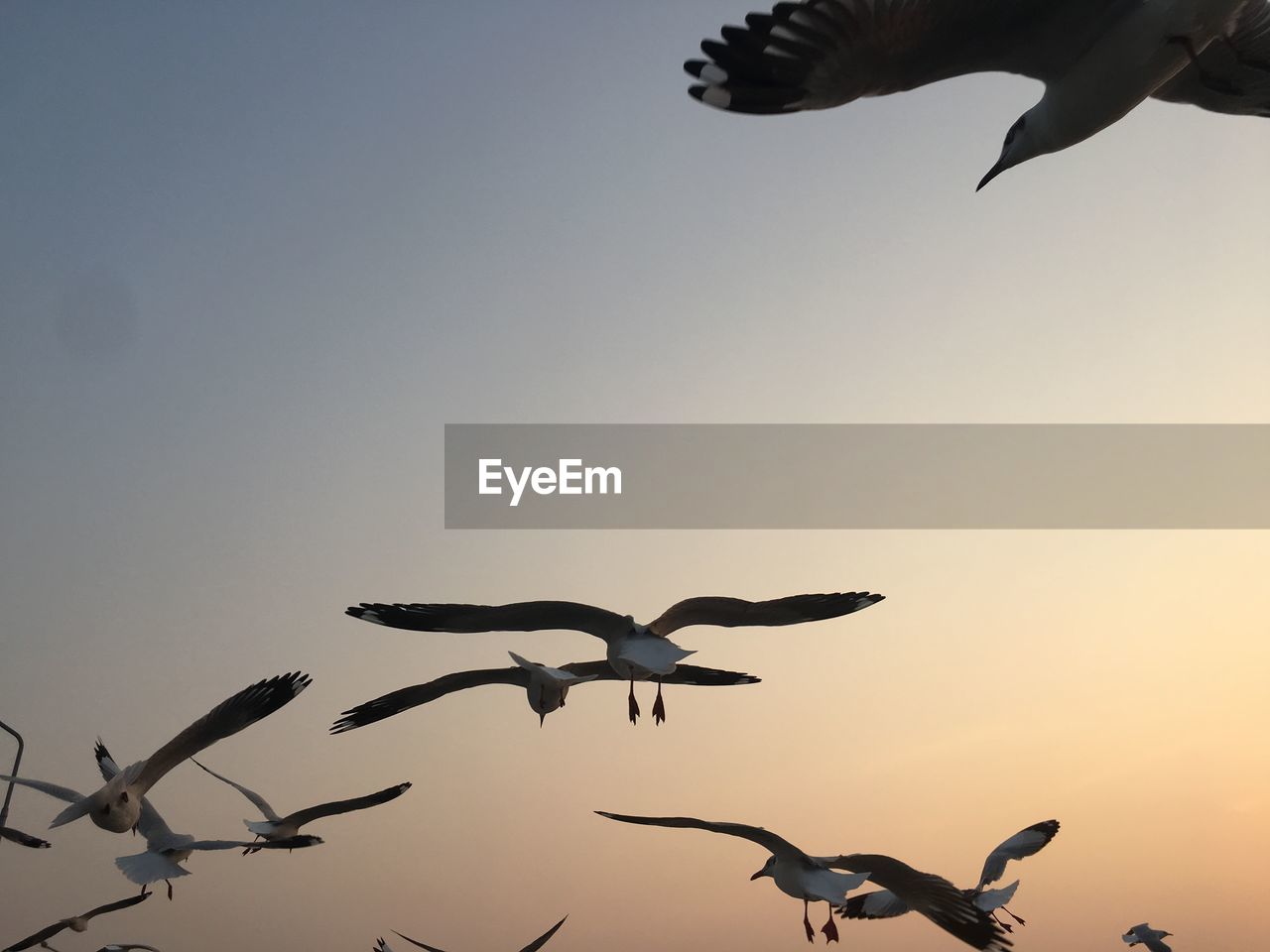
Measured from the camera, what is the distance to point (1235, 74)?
204 inches

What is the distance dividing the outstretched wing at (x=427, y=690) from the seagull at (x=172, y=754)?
0.88 meters

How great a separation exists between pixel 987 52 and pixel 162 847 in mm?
9677

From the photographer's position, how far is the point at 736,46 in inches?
191

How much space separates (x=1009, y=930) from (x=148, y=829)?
791cm

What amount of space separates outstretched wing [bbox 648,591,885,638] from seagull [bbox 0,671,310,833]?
3.84 m

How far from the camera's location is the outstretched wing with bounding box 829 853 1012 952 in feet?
27.6

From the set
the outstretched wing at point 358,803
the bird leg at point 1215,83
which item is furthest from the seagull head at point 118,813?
the bird leg at point 1215,83

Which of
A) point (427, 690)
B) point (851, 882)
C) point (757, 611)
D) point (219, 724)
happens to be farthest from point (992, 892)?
point (219, 724)

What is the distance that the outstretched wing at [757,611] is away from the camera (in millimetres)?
8031

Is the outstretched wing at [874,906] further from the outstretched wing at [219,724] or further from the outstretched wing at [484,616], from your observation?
the outstretched wing at [219,724]

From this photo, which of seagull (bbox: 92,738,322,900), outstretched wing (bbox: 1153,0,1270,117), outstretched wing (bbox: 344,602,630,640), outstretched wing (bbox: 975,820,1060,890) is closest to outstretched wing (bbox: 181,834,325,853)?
seagull (bbox: 92,738,322,900)

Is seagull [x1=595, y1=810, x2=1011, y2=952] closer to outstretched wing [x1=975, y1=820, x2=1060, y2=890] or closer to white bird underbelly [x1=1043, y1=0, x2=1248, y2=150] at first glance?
outstretched wing [x1=975, y1=820, x2=1060, y2=890]

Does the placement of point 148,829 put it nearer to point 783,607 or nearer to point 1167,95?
point 783,607

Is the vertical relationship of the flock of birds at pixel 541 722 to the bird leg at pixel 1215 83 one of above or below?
below
